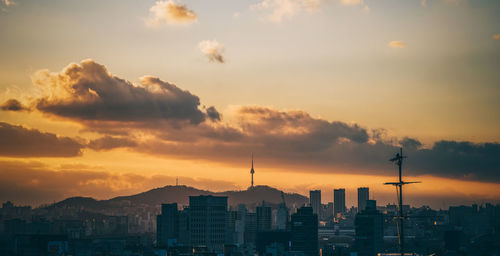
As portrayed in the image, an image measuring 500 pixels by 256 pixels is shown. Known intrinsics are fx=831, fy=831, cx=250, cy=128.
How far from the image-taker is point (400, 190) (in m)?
110

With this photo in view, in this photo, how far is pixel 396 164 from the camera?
110 metres

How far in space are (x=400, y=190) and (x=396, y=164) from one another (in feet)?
11.5
